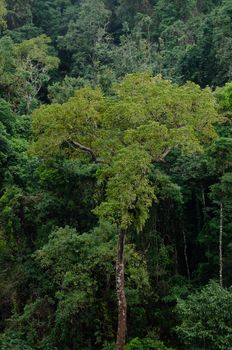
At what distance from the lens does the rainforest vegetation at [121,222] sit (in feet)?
42.4

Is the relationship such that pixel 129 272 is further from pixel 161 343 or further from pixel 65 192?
pixel 65 192

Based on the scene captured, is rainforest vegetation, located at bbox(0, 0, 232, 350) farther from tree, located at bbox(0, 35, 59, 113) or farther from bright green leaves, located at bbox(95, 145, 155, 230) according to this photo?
tree, located at bbox(0, 35, 59, 113)

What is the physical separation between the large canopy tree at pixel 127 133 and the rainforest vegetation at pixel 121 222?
3 cm

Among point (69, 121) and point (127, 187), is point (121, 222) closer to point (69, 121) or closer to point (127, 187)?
point (127, 187)

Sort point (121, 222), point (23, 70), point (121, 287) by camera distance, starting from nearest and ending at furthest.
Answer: point (121, 222) < point (121, 287) < point (23, 70)

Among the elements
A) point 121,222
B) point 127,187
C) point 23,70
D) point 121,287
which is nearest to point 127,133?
point 127,187

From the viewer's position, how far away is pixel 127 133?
12.8 metres

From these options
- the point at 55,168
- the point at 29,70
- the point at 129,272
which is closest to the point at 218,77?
the point at 29,70

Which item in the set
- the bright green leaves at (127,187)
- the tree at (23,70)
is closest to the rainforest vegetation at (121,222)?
the bright green leaves at (127,187)

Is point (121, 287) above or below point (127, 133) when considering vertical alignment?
below

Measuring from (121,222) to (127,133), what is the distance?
7.18 ft

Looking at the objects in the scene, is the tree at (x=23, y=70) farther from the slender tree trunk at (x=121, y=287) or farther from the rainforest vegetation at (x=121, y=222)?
the slender tree trunk at (x=121, y=287)

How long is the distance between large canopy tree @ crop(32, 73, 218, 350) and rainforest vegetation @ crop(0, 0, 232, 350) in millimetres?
33

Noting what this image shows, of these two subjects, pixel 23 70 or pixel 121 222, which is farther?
pixel 23 70
